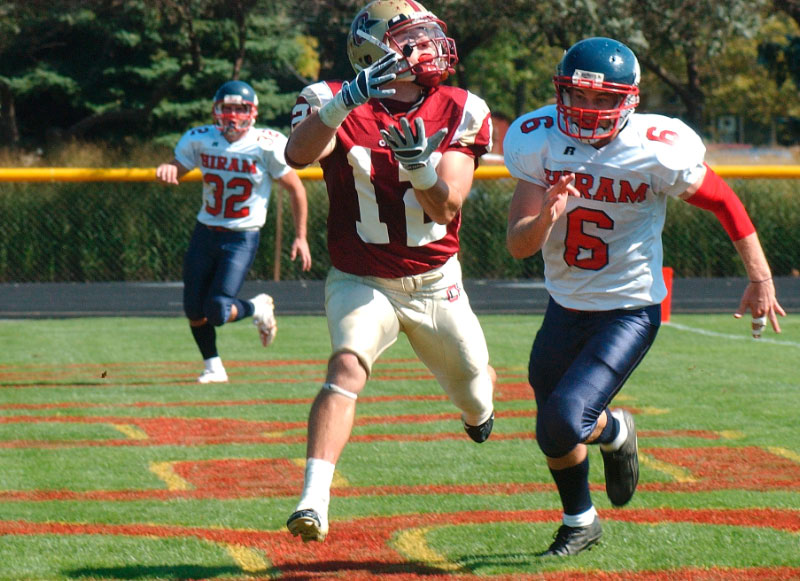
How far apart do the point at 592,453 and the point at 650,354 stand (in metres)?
3.73

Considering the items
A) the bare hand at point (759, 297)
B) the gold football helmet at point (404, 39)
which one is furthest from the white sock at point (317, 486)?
the bare hand at point (759, 297)

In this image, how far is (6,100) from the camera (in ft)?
86.2

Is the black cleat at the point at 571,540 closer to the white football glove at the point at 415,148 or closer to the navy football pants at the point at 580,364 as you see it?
the navy football pants at the point at 580,364

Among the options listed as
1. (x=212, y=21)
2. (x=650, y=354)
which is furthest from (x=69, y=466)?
(x=212, y=21)

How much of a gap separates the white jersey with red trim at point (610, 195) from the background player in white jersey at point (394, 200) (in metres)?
0.26

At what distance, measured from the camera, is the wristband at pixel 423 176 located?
3.87 metres

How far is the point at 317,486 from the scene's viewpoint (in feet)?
12.2

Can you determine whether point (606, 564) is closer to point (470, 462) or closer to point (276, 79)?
point (470, 462)

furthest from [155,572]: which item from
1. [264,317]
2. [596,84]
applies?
[264,317]

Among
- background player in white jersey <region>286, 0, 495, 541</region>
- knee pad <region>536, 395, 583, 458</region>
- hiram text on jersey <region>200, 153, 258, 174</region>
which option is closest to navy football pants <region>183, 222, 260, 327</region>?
hiram text on jersey <region>200, 153, 258, 174</region>

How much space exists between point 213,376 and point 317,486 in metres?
5.02

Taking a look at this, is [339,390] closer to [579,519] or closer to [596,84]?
[579,519]

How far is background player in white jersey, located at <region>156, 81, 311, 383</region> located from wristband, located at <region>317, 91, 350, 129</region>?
4.44 meters

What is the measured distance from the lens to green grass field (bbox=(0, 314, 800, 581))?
413cm
